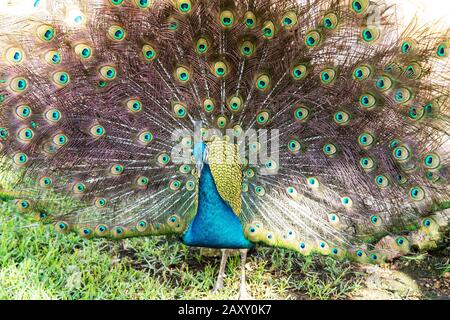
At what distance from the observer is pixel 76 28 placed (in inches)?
115

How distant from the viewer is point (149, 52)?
298cm

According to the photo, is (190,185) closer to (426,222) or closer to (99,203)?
(99,203)

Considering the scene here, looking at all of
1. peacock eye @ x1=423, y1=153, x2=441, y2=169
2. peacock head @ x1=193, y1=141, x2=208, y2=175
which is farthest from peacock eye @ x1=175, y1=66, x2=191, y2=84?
peacock eye @ x1=423, y1=153, x2=441, y2=169

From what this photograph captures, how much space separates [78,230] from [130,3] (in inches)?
56.1

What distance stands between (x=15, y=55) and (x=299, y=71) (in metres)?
1.71

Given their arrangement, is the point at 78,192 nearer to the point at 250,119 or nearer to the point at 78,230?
the point at 78,230

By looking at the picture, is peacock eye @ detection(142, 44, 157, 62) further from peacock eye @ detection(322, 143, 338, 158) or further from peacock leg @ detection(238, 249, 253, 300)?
peacock leg @ detection(238, 249, 253, 300)

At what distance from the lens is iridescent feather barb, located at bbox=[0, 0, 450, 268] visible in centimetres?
285

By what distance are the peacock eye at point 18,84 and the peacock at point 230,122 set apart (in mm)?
11

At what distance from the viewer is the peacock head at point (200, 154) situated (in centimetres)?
288

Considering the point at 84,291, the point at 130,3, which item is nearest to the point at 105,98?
the point at 130,3

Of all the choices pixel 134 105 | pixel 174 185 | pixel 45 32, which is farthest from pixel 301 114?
pixel 45 32

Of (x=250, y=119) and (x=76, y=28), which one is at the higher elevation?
(x=76, y=28)

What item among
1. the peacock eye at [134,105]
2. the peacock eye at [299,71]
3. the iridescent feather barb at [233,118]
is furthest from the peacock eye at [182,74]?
the peacock eye at [299,71]
